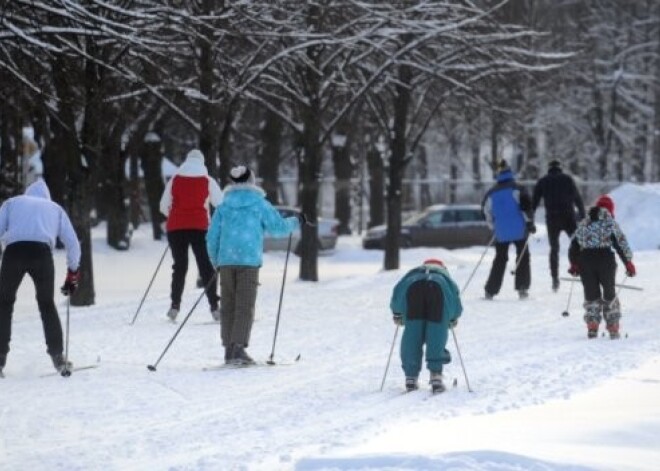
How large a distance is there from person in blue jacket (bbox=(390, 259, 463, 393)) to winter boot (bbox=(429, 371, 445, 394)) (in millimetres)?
37

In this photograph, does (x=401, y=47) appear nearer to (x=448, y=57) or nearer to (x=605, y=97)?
(x=448, y=57)

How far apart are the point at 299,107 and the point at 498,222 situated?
19.1 feet

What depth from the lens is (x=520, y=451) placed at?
6.85m

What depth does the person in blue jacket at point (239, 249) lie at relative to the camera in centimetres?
1161

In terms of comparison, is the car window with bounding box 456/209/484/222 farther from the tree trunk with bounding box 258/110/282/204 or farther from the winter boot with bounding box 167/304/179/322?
the winter boot with bounding box 167/304/179/322

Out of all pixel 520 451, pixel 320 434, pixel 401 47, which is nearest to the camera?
pixel 520 451

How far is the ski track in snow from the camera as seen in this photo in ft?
26.5

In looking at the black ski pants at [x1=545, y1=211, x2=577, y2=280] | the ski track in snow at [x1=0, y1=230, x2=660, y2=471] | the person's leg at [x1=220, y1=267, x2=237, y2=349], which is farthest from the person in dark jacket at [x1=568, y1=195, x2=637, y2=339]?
the black ski pants at [x1=545, y1=211, x2=577, y2=280]

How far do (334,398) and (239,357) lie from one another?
2027mm

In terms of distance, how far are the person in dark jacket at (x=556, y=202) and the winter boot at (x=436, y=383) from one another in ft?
28.4

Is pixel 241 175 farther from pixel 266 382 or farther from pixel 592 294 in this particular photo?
pixel 592 294

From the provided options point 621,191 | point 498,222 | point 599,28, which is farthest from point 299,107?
point 599,28

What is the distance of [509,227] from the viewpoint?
17703 mm

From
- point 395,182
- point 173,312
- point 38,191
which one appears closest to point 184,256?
point 173,312
